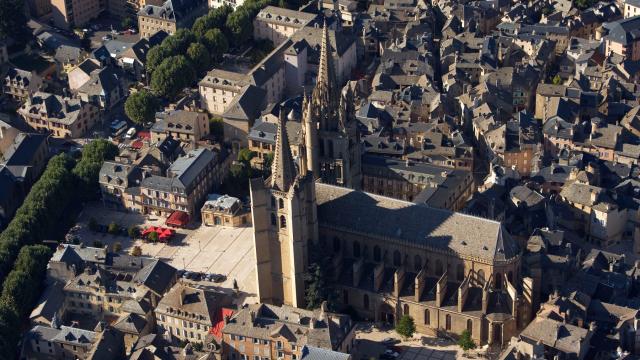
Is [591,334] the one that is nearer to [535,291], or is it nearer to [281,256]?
[535,291]

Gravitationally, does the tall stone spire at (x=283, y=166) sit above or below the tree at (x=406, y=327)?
above

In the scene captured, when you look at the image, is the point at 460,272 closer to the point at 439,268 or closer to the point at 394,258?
the point at 439,268

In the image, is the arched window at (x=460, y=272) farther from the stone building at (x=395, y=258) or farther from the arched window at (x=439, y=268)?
the arched window at (x=439, y=268)

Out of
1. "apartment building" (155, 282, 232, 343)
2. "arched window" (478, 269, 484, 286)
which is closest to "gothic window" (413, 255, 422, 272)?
"arched window" (478, 269, 484, 286)

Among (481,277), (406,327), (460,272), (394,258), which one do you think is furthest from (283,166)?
(481,277)

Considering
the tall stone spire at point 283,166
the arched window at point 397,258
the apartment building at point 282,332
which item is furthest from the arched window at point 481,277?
the tall stone spire at point 283,166
